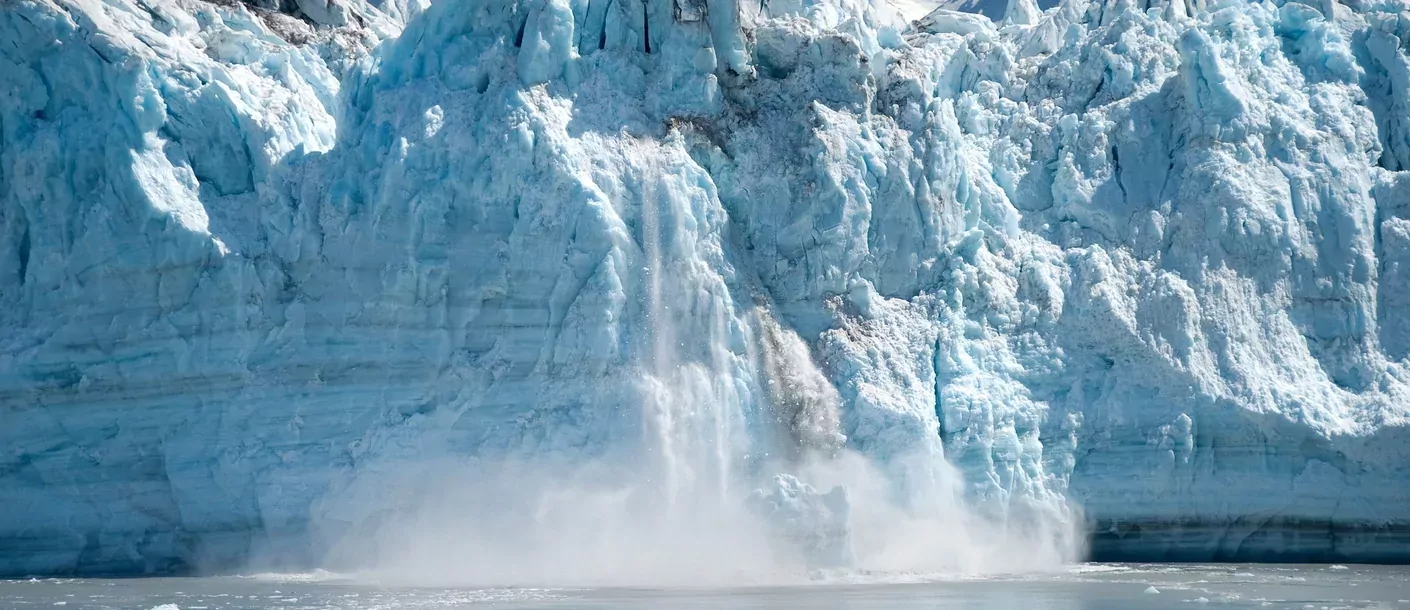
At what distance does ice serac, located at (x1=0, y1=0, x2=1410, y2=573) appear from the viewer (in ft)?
60.7

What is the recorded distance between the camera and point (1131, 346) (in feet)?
65.5

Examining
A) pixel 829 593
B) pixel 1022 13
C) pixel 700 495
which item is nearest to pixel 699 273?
pixel 700 495

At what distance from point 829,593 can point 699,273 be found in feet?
13.8

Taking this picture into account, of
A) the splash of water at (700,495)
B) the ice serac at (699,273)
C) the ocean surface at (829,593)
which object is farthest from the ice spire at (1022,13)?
the ocean surface at (829,593)

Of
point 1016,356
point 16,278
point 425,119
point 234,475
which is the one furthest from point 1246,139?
point 16,278

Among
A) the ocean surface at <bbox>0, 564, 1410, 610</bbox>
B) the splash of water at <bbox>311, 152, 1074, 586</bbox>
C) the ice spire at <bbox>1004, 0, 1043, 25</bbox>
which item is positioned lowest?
the ocean surface at <bbox>0, 564, 1410, 610</bbox>

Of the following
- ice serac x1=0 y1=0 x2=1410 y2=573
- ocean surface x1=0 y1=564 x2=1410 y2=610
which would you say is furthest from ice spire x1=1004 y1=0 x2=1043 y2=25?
ocean surface x1=0 y1=564 x2=1410 y2=610

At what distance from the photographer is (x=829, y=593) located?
1633 centimetres

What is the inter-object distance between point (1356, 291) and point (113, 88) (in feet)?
46.4

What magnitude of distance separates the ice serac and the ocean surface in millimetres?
1129

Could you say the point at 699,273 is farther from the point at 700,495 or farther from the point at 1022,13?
the point at 1022,13

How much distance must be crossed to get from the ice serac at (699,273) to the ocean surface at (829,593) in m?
1.13

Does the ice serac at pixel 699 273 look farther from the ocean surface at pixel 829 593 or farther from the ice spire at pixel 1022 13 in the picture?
the ice spire at pixel 1022 13

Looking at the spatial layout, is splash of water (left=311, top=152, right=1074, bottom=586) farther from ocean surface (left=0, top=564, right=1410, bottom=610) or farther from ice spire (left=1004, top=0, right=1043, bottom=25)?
ice spire (left=1004, top=0, right=1043, bottom=25)
